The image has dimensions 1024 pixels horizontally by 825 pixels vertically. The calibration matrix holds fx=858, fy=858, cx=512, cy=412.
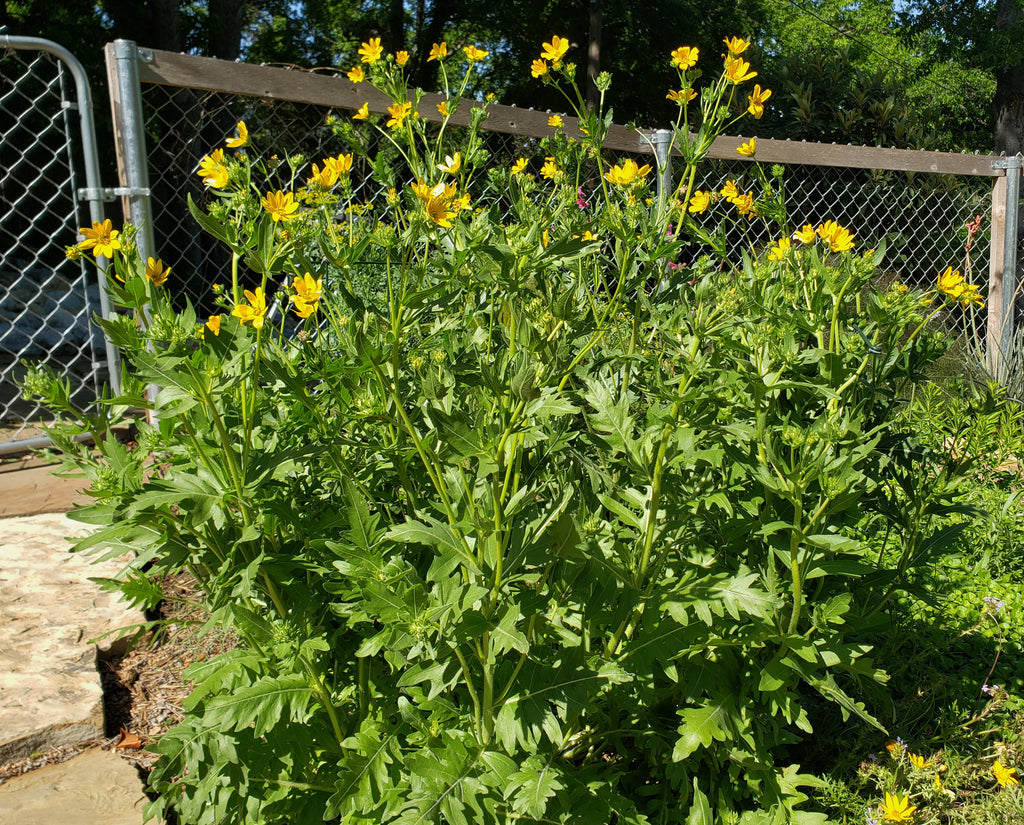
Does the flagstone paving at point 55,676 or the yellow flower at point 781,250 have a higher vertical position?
Result: the yellow flower at point 781,250

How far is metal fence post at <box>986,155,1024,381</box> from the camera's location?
592 cm

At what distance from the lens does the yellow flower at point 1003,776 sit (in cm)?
178

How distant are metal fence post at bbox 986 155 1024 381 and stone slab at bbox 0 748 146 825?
5771mm

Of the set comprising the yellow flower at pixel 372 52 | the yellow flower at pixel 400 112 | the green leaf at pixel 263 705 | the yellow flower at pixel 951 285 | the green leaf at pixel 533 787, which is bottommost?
the green leaf at pixel 533 787

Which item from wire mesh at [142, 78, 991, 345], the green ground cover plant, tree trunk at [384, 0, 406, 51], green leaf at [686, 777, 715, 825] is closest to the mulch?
the green ground cover plant

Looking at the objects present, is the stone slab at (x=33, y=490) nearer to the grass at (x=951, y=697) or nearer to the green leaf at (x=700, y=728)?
the green leaf at (x=700, y=728)

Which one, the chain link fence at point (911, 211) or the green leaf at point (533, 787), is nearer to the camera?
the green leaf at point (533, 787)

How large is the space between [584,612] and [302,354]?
29.3 inches

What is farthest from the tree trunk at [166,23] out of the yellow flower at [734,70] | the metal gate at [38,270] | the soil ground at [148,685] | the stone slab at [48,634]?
the yellow flower at [734,70]

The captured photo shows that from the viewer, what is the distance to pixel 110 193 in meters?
2.93

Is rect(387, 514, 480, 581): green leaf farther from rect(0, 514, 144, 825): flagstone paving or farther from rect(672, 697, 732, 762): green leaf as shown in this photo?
rect(0, 514, 144, 825): flagstone paving

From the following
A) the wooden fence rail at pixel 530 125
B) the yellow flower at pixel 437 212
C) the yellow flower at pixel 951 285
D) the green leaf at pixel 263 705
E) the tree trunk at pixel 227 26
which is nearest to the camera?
the green leaf at pixel 263 705

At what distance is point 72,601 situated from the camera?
2.47 meters

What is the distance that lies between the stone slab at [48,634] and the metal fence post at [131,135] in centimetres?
100
